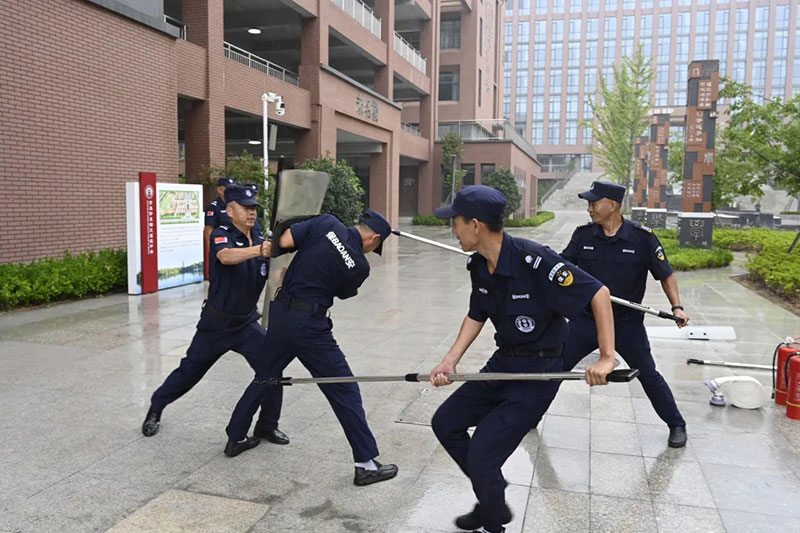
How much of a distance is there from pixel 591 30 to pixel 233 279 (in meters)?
100

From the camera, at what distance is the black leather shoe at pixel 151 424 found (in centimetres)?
514

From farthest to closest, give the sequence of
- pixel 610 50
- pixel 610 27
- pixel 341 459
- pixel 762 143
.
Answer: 1. pixel 610 27
2. pixel 610 50
3. pixel 762 143
4. pixel 341 459

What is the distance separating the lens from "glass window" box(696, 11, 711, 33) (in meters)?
91.9

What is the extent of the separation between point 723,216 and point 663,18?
208 feet

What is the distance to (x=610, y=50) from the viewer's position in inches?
3733

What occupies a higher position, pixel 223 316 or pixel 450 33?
pixel 450 33

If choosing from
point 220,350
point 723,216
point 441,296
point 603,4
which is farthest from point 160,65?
point 603,4

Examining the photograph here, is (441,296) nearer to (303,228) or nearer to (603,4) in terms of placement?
(303,228)

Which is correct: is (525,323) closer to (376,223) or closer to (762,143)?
(376,223)

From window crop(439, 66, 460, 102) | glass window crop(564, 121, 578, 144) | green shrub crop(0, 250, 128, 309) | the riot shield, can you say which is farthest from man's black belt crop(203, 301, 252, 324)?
glass window crop(564, 121, 578, 144)

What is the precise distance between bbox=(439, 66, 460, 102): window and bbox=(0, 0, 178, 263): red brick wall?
106 feet

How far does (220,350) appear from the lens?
5.05m

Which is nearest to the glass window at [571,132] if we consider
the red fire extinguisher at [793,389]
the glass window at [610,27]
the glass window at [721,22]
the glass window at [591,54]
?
the glass window at [591,54]

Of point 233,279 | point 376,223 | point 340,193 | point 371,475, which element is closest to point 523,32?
point 340,193
